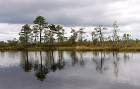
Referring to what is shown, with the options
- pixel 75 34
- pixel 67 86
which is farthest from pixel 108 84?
pixel 75 34

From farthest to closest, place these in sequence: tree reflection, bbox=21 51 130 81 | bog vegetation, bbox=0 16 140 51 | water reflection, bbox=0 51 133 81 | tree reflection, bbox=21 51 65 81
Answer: bog vegetation, bbox=0 16 140 51
water reflection, bbox=0 51 133 81
tree reflection, bbox=21 51 130 81
tree reflection, bbox=21 51 65 81

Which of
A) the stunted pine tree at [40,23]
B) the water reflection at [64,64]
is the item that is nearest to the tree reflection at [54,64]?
the water reflection at [64,64]

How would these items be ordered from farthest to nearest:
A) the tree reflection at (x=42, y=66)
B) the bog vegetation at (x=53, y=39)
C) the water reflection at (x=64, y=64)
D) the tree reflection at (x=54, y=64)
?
the bog vegetation at (x=53, y=39) → the water reflection at (x=64, y=64) → the tree reflection at (x=54, y=64) → the tree reflection at (x=42, y=66)

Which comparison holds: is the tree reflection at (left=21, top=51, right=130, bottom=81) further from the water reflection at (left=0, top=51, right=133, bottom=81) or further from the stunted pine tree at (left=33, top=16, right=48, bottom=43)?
the stunted pine tree at (left=33, top=16, right=48, bottom=43)

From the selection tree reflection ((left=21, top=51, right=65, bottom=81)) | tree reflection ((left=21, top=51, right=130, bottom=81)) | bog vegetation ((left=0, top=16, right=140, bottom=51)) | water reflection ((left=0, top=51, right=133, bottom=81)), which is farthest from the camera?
bog vegetation ((left=0, top=16, right=140, bottom=51))

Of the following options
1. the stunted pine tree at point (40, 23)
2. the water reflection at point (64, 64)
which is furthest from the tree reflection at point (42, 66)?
the stunted pine tree at point (40, 23)

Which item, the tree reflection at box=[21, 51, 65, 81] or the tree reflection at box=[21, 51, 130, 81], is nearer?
the tree reflection at box=[21, 51, 65, 81]

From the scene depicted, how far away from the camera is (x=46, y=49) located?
123625mm

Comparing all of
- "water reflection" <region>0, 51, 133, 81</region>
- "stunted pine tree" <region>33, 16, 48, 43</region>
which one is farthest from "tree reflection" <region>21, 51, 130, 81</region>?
"stunted pine tree" <region>33, 16, 48, 43</region>

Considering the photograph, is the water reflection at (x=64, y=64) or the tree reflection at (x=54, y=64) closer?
the tree reflection at (x=54, y=64)

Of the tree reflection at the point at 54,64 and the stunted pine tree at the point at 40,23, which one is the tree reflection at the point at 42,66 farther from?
the stunted pine tree at the point at 40,23

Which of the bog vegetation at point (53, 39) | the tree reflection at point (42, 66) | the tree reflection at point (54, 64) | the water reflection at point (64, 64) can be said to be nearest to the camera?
the tree reflection at point (42, 66)

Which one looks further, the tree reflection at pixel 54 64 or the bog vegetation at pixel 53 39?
the bog vegetation at pixel 53 39

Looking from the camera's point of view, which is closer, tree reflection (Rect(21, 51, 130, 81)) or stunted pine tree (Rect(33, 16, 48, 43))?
tree reflection (Rect(21, 51, 130, 81))
